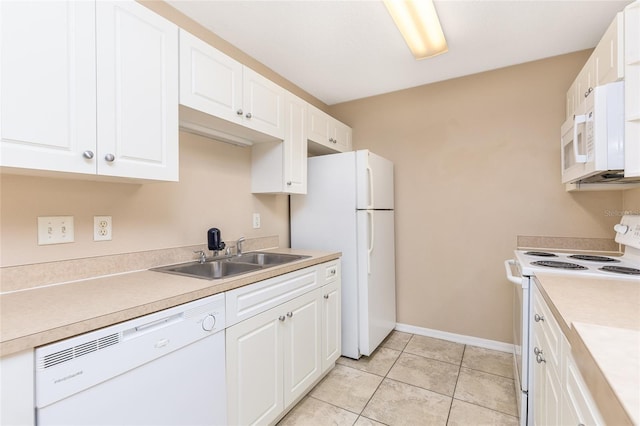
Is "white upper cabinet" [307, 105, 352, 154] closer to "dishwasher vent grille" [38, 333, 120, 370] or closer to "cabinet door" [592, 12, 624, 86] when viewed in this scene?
"cabinet door" [592, 12, 624, 86]

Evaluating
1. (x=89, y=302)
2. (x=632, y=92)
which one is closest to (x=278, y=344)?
(x=89, y=302)

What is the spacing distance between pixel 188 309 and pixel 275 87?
5.08ft

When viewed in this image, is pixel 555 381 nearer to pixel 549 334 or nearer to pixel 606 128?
pixel 549 334

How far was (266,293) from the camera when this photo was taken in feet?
5.09

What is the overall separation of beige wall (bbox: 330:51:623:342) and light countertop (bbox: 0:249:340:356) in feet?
6.26

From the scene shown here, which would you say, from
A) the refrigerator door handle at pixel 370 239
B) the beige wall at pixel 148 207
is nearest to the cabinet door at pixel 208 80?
the beige wall at pixel 148 207

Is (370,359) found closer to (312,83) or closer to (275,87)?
(275,87)

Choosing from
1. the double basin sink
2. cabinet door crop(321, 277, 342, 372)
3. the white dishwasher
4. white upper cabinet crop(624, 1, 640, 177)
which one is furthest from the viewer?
cabinet door crop(321, 277, 342, 372)

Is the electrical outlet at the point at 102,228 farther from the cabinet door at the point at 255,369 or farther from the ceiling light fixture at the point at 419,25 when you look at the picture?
the ceiling light fixture at the point at 419,25

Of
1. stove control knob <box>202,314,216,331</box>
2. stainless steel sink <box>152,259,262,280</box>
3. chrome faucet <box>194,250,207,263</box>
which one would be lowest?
stove control knob <box>202,314,216,331</box>

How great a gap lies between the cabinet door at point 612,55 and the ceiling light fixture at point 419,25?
0.86 metres

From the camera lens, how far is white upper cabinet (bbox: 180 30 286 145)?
151 cm

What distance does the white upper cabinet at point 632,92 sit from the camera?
1.30 m

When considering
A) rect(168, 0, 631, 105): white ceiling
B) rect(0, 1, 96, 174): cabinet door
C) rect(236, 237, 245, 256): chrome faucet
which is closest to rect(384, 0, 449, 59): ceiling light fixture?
rect(168, 0, 631, 105): white ceiling
